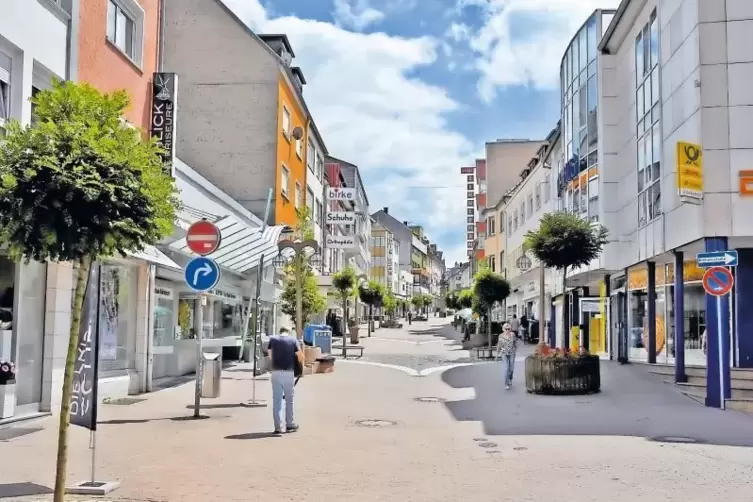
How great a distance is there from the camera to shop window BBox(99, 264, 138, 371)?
15.8 m

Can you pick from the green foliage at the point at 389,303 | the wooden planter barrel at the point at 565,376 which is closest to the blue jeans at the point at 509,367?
the wooden planter barrel at the point at 565,376

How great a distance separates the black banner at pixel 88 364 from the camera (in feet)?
26.0

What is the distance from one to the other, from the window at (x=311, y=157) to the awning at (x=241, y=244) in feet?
50.3

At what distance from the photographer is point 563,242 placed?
20453 mm

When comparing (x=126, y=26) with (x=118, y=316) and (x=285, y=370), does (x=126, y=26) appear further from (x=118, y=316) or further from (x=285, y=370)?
(x=285, y=370)

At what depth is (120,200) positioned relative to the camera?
22.9 feet

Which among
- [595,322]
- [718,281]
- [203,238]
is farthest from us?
[595,322]

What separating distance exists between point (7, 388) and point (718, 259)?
1218 centimetres

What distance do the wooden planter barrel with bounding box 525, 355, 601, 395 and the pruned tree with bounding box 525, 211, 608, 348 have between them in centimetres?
279

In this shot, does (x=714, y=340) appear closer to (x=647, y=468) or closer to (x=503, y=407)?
(x=503, y=407)

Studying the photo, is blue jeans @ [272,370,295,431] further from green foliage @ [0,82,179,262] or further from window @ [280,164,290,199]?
window @ [280,164,290,199]

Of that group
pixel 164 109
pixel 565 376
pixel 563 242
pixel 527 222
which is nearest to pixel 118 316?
pixel 164 109

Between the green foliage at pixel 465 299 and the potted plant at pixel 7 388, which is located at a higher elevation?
the green foliage at pixel 465 299

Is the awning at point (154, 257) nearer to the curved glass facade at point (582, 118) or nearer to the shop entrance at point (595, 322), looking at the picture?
the curved glass facade at point (582, 118)
